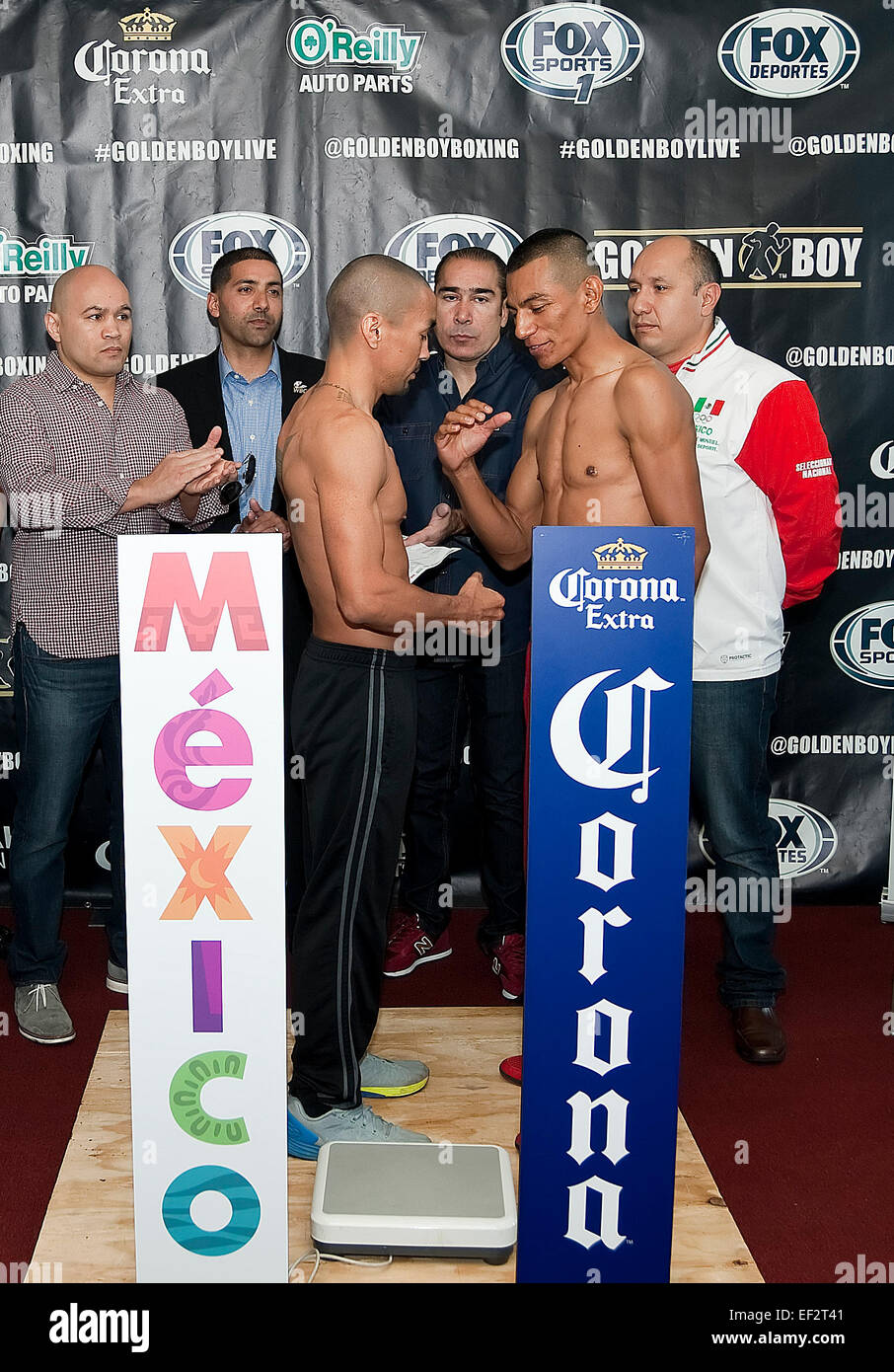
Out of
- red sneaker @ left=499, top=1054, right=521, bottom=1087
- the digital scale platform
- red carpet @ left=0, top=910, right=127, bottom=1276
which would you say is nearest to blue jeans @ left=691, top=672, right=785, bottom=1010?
red sneaker @ left=499, top=1054, right=521, bottom=1087

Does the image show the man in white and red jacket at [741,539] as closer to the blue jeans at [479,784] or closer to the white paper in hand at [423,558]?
the blue jeans at [479,784]

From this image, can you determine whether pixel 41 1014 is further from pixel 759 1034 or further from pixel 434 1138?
pixel 759 1034

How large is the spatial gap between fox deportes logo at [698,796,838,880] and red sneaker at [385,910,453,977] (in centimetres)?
101

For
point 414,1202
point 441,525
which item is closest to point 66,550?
point 441,525

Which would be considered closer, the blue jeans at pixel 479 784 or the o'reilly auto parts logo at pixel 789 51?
the blue jeans at pixel 479 784

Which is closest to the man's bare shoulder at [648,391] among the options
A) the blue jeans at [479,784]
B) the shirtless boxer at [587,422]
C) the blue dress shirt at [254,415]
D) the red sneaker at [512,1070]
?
the shirtless boxer at [587,422]

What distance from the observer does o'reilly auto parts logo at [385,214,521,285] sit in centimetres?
381

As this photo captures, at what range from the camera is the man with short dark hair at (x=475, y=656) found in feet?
11.1

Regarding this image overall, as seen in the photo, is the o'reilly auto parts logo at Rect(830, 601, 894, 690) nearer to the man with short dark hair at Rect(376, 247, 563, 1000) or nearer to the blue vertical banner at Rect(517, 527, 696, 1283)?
the man with short dark hair at Rect(376, 247, 563, 1000)

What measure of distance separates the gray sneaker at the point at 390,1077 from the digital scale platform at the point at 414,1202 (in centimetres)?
38

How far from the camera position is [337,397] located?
93.5 inches
